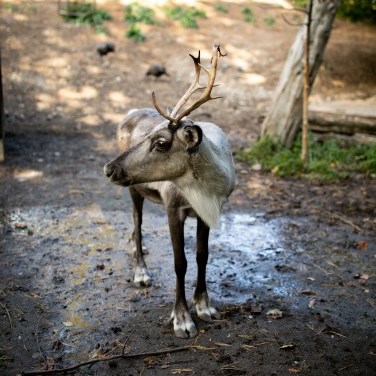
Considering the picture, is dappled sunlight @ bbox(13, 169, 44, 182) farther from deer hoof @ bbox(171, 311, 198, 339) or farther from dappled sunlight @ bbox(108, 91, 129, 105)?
deer hoof @ bbox(171, 311, 198, 339)

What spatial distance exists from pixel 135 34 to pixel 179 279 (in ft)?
30.0

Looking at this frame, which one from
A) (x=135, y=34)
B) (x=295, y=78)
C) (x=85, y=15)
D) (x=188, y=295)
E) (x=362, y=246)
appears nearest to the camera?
(x=188, y=295)

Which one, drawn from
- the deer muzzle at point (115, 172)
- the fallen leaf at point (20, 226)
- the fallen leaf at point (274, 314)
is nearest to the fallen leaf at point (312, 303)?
the fallen leaf at point (274, 314)

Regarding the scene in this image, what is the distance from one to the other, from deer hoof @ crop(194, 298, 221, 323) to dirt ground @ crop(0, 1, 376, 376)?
0.21 feet

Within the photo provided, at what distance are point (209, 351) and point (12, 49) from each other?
8866 mm

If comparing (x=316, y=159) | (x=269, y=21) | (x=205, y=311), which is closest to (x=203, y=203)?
(x=205, y=311)

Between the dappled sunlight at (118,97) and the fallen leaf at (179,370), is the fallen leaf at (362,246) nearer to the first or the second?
the fallen leaf at (179,370)

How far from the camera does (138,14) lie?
41.0 feet

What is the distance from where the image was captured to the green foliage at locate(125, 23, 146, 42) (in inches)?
460

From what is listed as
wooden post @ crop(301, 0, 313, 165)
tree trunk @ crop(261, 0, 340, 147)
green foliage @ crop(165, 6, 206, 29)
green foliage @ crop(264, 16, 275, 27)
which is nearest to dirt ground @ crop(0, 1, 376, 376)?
wooden post @ crop(301, 0, 313, 165)

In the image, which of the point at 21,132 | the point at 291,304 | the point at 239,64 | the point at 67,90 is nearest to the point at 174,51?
the point at 239,64

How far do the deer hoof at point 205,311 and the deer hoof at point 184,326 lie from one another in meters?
0.16

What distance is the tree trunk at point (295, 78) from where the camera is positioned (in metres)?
6.96

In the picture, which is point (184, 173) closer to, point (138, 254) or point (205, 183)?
point (205, 183)
